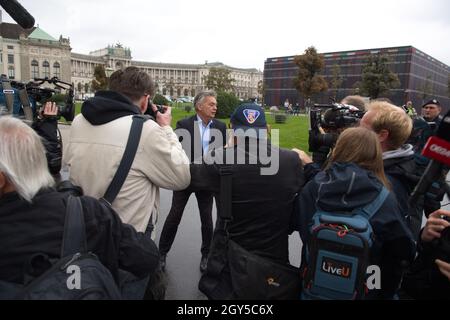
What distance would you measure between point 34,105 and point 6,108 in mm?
301

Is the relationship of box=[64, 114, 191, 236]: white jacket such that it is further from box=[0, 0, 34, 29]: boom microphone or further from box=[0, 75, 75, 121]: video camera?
box=[0, 75, 75, 121]: video camera

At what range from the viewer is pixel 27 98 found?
12.4 feet

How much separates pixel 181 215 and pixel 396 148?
8.17ft

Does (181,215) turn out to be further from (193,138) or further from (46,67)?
(46,67)

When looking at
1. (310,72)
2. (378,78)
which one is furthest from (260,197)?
(310,72)

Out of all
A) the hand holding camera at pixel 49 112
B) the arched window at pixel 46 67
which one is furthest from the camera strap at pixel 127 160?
the arched window at pixel 46 67

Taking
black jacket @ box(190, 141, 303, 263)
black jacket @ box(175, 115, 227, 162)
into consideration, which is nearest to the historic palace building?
black jacket @ box(175, 115, 227, 162)

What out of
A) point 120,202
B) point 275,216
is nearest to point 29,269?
point 120,202

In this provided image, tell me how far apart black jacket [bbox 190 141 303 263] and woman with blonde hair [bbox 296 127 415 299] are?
127 mm

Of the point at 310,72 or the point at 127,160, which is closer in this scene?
the point at 127,160

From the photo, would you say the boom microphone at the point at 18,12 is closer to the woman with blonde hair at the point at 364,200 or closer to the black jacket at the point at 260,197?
the black jacket at the point at 260,197
